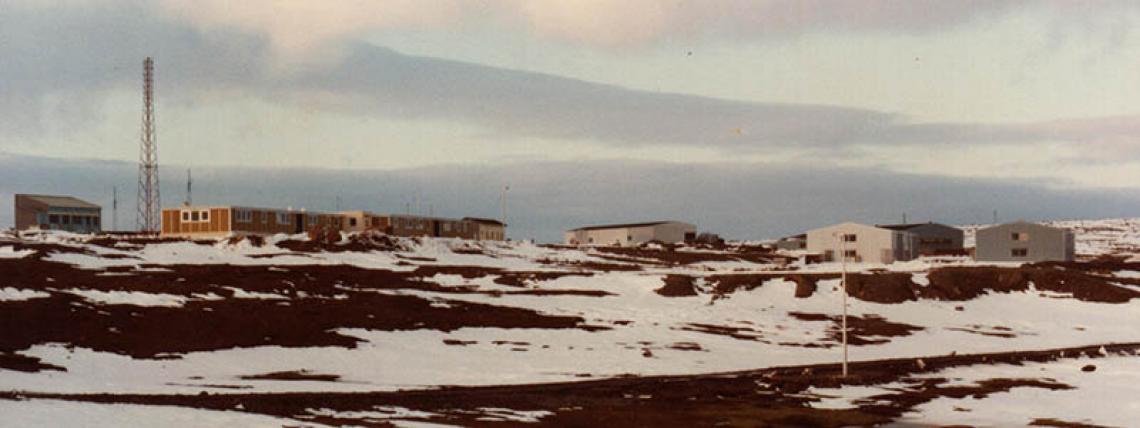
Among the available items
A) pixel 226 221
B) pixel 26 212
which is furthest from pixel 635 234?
pixel 26 212

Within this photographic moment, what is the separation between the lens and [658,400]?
4022cm

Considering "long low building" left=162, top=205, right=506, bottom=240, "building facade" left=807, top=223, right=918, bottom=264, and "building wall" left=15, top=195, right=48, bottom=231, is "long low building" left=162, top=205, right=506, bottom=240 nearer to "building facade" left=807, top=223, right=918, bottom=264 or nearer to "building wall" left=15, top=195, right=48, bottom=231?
"building wall" left=15, top=195, right=48, bottom=231

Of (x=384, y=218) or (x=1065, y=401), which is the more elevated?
(x=384, y=218)

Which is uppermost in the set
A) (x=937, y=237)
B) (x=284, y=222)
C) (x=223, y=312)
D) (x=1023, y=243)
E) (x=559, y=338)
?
(x=284, y=222)

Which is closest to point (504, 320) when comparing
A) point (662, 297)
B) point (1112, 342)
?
point (662, 297)

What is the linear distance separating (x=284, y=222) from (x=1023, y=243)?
3790 inches

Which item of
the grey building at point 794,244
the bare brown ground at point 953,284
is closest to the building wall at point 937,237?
the grey building at point 794,244

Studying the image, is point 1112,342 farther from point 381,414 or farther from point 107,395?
point 107,395

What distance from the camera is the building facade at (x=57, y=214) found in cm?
14488

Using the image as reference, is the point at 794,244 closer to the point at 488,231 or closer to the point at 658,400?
the point at 488,231

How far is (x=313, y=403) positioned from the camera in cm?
3625

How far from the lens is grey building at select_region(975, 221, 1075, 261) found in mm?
117250

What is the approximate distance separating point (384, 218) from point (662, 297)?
250 ft

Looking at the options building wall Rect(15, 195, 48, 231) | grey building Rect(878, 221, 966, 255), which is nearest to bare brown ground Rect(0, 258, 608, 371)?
building wall Rect(15, 195, 48, 231)
